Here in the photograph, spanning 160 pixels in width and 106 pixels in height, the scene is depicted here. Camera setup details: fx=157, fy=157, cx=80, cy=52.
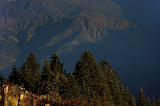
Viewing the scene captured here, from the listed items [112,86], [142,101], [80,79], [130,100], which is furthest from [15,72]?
[142,101]

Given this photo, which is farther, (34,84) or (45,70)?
(45,70)

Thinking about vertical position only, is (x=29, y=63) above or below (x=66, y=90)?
above

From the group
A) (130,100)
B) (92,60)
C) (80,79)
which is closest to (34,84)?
(80,79)

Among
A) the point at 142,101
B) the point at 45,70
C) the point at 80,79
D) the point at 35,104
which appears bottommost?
the point at 142,101

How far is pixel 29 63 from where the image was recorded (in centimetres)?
3241

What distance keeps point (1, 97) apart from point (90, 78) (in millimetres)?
19753

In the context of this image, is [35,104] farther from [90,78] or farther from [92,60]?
Answer: [92,60]

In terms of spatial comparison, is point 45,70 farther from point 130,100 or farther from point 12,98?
point 130,100

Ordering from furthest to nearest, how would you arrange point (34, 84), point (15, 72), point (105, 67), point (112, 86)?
point (105, 67) < point (112, 86) < point (15, 72) < point (34, 84)

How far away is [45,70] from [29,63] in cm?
572

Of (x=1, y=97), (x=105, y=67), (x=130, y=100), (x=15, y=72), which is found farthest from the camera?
(x=130, y=100)

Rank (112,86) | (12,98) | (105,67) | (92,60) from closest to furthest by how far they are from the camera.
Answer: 1. (12,98)
2. (92,60)
3. (112,86)
4. (105,67)

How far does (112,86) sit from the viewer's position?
124 ft

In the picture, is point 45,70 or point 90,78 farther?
point 45,70
